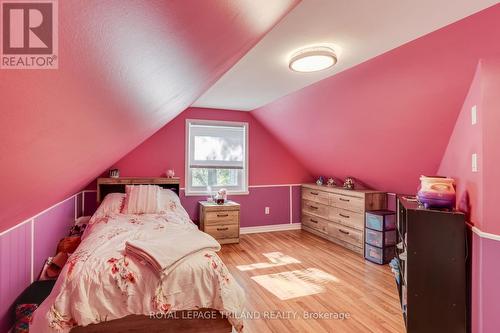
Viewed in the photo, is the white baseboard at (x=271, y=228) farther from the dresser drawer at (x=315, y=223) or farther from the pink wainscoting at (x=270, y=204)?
the dresser drawer at (x=315, y=223)

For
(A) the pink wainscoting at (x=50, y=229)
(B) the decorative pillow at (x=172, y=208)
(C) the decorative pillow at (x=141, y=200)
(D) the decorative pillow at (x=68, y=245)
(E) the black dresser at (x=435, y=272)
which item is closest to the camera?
(E) the black dresser at (x=435, y=272)

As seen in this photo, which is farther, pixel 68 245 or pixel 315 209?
pixel 315 209

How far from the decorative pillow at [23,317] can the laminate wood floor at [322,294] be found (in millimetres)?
1456

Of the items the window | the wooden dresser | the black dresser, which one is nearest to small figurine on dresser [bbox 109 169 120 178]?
the window

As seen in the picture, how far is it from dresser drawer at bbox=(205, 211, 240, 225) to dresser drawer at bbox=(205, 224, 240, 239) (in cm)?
6

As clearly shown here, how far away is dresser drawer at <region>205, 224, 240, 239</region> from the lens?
13.0 feet

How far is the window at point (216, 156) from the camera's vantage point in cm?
443

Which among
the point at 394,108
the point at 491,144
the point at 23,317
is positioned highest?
the point at 394,108

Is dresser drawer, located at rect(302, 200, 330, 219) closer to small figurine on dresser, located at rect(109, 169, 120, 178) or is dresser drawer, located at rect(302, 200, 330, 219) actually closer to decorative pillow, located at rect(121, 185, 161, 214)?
decorative pillow, located at rect(121, 185, 161, 214)

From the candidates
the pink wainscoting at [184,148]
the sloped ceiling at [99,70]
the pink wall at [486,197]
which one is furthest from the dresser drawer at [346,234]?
the sloped ceiling at [99,70]

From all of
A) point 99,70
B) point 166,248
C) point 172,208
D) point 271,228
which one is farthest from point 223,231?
point 99,70

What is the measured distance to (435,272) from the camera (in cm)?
187

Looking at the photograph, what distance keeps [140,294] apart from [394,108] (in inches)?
99.8

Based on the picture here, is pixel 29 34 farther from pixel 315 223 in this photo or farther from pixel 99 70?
pixel 315 223
